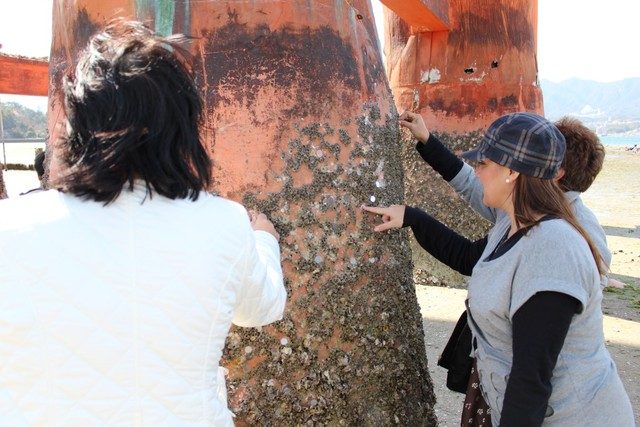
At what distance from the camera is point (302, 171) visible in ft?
7.32

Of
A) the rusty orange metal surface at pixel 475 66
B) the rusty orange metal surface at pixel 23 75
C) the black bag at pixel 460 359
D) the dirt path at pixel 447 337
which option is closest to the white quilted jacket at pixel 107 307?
the black bag at pixel 460 359

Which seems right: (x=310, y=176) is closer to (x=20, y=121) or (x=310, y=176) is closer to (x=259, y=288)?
(x=259, y=288)

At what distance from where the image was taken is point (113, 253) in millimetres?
1150

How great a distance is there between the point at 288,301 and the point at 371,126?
2.52 feet

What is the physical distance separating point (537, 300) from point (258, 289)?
73 cm

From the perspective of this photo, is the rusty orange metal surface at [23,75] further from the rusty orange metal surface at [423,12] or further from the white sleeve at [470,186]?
the white sleeve at [470,186]

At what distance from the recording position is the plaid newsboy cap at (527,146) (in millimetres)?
1691

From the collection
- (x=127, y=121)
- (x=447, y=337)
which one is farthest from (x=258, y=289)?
(x=447, y=337)

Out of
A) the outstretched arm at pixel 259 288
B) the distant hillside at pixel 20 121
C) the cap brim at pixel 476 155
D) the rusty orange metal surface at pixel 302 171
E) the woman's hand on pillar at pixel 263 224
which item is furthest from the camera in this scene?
the distant hillside at pixel 20 121

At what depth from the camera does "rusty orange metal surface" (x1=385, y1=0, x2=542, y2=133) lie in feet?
19.5

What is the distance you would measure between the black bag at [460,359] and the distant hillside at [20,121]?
47.8 m

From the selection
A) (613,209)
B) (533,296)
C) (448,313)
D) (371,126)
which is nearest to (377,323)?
(371,126)

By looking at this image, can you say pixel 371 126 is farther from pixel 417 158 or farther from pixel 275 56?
pixel 417 158

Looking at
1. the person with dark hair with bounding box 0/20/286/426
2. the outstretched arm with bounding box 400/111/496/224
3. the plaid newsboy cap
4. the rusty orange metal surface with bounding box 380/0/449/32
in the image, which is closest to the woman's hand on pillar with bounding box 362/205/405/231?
the outstretched arm with bounding box 400/111/496/224
